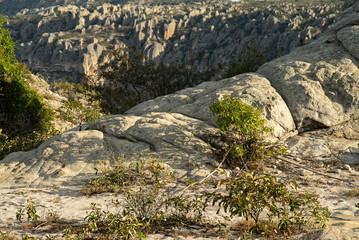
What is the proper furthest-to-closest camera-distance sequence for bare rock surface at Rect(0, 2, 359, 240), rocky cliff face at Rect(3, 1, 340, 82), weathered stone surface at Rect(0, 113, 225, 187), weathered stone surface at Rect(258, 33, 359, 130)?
rocky cliff face at Rect(3, 1, 340, 82) < weathered stone surface at Rect(258, 33, 359, 130) < weathered stone surface at Rect(0, 113, 225, 187) < bare rock surface at Rect(0, 2, 359, 240)

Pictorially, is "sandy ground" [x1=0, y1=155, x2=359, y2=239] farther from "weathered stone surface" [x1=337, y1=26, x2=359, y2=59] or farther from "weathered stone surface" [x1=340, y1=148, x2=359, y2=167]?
"weathered stone surface" [x1=337, y1=26, x2=359, y2=59]

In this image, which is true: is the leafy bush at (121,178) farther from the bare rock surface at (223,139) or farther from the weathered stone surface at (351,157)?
the weathered stone surface at (351,157)

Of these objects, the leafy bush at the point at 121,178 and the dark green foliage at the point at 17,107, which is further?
the dark green foliage at the point at 17,107

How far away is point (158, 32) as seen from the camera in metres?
95.9

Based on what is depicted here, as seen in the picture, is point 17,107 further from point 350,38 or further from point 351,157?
point 350,38

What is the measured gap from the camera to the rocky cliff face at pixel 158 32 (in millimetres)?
75625

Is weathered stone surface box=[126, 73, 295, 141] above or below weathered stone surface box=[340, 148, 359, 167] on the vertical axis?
above

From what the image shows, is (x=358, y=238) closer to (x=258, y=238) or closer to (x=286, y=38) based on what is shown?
(x=258, y=238)

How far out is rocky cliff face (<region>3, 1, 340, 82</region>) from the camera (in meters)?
75.6

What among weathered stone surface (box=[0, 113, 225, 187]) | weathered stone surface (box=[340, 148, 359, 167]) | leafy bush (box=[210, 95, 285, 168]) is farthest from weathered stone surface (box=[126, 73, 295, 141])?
weathered stone surface (box=[340, 148, 359, 167])

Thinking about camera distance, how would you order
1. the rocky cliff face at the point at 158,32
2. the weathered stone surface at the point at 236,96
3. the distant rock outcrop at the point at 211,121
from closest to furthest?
the distant rock outcrop at the point at 211,121 → the weathered stone surface at the point at 236,96 → the rocky cliff face at the point at 158,32

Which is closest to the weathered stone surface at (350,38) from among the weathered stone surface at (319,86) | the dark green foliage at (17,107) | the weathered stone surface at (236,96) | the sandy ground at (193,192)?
the weathered stone surface at (319,86)

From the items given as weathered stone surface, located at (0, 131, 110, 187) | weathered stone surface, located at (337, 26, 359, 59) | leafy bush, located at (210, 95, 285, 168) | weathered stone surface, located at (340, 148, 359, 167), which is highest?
weathered stone surface, located at (337, 26, 359, 59)

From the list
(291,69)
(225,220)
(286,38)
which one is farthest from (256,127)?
(286,38)
